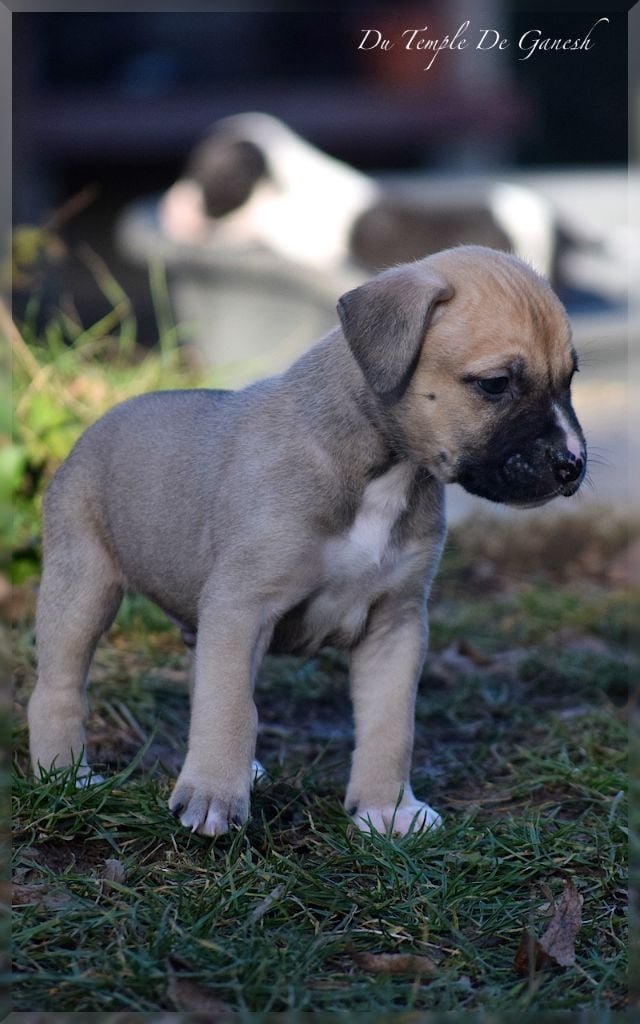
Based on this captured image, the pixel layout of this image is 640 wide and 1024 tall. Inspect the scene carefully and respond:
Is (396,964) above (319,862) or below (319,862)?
above

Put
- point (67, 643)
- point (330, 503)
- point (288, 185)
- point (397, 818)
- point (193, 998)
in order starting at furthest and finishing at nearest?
point (288, 185) < point (67, 643) < point (397, 818) < point (330, 503) < point (193, 998)

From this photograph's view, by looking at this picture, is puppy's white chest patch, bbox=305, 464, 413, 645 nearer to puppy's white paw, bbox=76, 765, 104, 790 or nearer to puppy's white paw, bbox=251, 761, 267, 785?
puppy's white paw, bbox=251, 761, 267, 785

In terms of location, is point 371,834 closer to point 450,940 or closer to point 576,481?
point 450,940

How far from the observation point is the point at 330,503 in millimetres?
3570

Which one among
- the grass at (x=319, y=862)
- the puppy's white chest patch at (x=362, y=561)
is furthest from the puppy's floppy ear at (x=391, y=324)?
the grass at (x=319, y=862)

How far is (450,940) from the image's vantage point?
3098mm

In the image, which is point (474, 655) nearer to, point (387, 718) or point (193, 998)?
point (387, 718)

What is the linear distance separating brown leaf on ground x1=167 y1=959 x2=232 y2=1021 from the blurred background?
199cm

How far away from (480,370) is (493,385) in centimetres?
6

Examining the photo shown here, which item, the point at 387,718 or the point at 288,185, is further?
the point at 288,185

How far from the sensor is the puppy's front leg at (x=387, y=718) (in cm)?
370

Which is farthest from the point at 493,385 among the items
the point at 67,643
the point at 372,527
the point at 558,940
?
the point at 67,643

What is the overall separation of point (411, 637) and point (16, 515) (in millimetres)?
2499

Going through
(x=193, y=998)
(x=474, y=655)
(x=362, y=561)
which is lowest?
(x=474, y=655)
